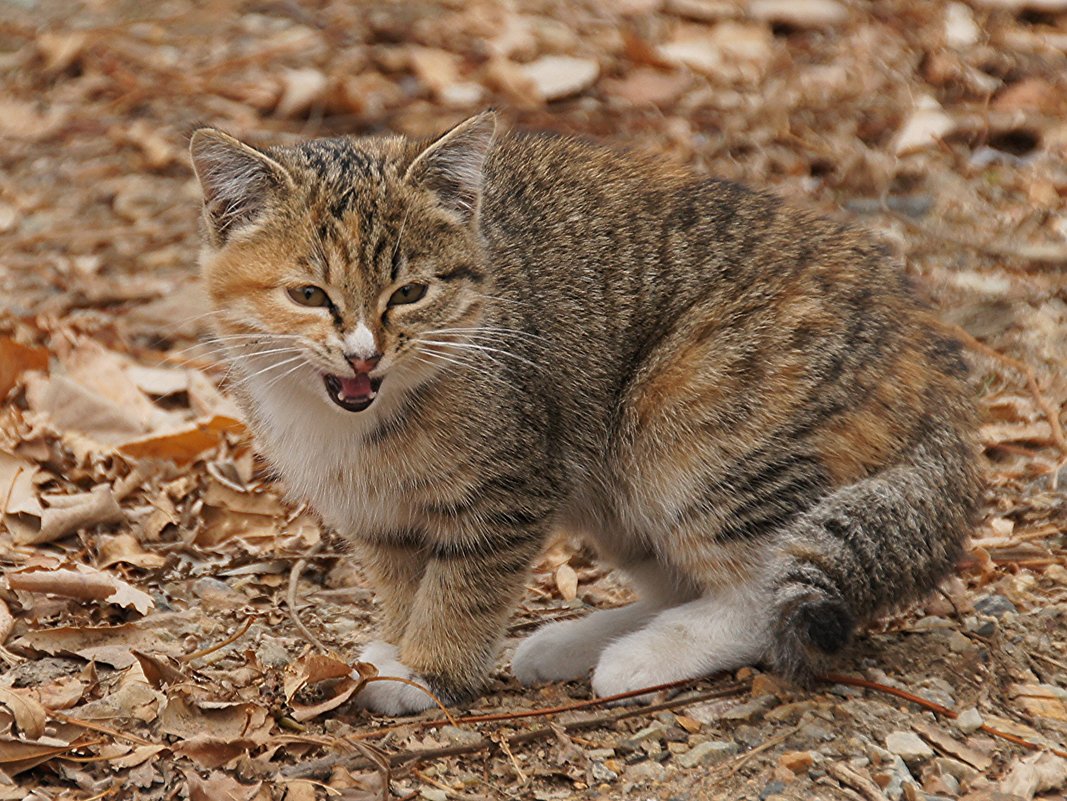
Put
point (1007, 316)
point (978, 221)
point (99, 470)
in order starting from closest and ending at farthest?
point (99, 470) < point (1007, 316) < point (978, 221)

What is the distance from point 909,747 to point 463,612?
4.79ft

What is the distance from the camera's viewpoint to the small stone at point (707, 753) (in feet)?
13.2

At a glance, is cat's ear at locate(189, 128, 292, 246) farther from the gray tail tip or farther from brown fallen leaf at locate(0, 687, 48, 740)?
the gray tail tip

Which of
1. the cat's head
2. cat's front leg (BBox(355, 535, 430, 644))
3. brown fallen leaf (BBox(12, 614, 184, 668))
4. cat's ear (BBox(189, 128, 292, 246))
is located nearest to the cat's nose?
the cat's head

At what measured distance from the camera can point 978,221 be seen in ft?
25.0

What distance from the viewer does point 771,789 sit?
3854 millimetres

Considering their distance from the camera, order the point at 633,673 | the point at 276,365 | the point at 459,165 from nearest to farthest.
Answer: the point at 276,365
the point at 633,673
the point at 459,165

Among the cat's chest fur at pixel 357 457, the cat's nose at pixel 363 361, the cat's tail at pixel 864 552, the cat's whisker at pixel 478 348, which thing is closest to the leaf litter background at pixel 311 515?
the cat's tail at pixel 864 552

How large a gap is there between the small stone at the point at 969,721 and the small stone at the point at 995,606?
27.1 inches

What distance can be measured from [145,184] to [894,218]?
4565 millimetres

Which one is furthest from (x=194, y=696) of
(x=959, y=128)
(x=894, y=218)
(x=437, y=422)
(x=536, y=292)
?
(x=959, y=128)

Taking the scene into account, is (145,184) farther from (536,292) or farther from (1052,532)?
(1052,532)

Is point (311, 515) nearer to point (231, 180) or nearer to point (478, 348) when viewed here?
point (478, 348)

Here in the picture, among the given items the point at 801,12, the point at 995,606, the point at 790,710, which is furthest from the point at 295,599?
the point at 801,12
